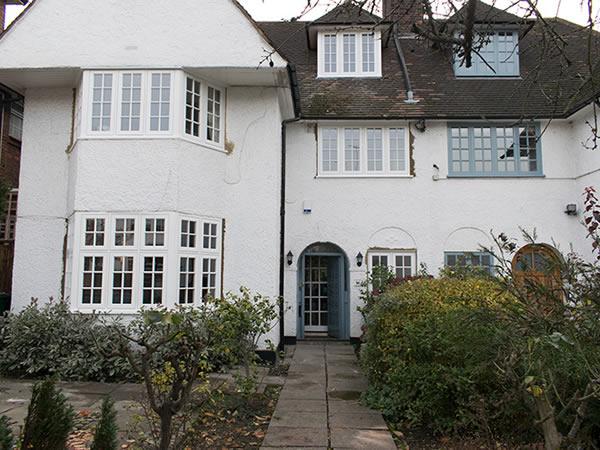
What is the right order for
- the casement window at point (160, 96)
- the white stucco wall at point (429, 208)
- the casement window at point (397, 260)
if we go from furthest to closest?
the casement window at point (397, 260), the white stucco wall at point (429, 208), the casement window at point (160, 96)

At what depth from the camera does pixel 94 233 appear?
32.0 feet

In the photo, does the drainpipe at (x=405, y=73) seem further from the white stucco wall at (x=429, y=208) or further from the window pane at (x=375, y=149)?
the window pane at (x=375, y=149)

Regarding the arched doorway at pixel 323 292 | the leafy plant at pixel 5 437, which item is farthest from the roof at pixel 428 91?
the leafy plant at pixel 5 437

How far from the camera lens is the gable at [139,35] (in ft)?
32.6

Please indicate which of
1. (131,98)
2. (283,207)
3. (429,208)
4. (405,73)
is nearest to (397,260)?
(429,208)

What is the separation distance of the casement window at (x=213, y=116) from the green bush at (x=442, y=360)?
5604 mm

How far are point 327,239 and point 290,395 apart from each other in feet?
19.4

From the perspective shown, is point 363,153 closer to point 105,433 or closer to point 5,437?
point 105,433

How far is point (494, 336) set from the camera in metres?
5.02

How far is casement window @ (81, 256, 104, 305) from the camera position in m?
9.59

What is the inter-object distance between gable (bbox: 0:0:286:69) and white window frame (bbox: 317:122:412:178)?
147 inches

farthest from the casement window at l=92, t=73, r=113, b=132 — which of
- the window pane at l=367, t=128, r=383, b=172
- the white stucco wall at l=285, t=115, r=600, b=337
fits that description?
the window pane at l=367, t=128, r=383, b=172

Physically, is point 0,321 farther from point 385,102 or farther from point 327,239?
point 385,102

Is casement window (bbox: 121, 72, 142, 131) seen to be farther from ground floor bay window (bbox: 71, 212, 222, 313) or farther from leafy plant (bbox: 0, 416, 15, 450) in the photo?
leafy plant (bbox: 0, 416, 15, 450)
